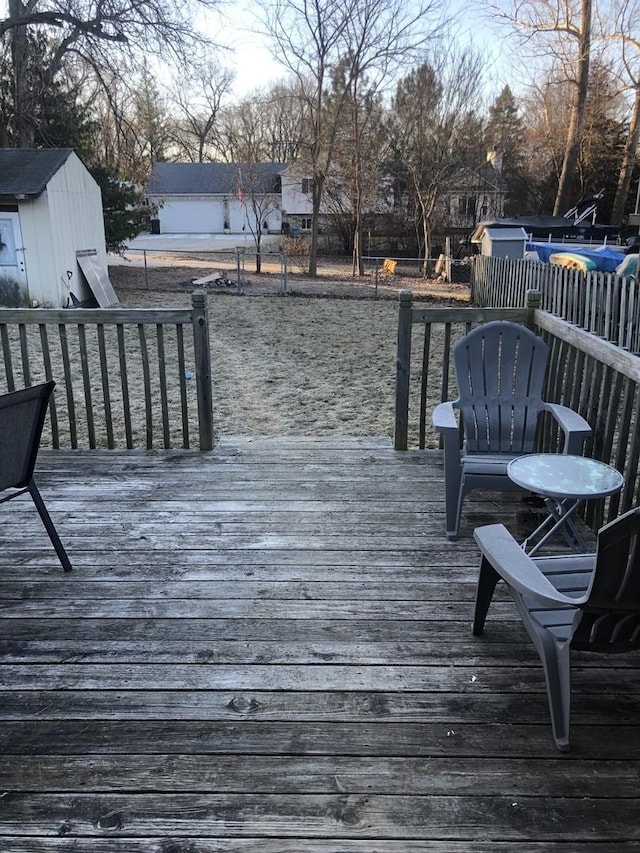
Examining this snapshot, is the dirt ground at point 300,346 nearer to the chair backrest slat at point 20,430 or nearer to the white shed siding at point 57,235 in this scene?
the white shed siding at point 57,235

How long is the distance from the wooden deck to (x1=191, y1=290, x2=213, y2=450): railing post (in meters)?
1.12

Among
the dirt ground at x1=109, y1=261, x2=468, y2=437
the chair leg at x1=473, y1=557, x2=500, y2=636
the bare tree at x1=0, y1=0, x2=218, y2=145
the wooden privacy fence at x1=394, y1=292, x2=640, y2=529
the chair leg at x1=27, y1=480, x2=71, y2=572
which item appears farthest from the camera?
the bare tree at x1=0, y1=0, x2=218, y2=145

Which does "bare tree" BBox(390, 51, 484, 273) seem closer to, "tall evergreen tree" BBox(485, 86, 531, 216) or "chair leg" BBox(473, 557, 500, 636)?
"tall evergreen tree" BBox(485, 86, 531, 216)

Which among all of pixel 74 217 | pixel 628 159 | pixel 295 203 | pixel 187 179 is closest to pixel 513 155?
pixel 628 159

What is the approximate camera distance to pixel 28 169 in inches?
527

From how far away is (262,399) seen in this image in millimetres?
7184

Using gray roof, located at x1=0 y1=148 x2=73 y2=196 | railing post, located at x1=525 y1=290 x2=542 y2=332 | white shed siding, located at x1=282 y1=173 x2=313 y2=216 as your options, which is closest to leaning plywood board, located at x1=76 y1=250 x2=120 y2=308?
gray roof, located at x1=0 y1=148 x2=73 y2=196

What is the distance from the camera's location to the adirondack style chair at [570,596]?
1.70 meters

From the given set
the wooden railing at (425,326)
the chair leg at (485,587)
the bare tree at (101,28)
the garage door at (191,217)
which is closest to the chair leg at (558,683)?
the chair leg at (485,587)

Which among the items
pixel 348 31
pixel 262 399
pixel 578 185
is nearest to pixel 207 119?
pixel 578 185

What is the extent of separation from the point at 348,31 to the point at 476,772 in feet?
67.3

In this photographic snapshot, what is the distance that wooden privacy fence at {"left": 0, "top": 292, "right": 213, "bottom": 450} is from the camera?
4.37 metres

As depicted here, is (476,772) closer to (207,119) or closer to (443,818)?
(443,818)

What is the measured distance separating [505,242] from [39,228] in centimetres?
1000
